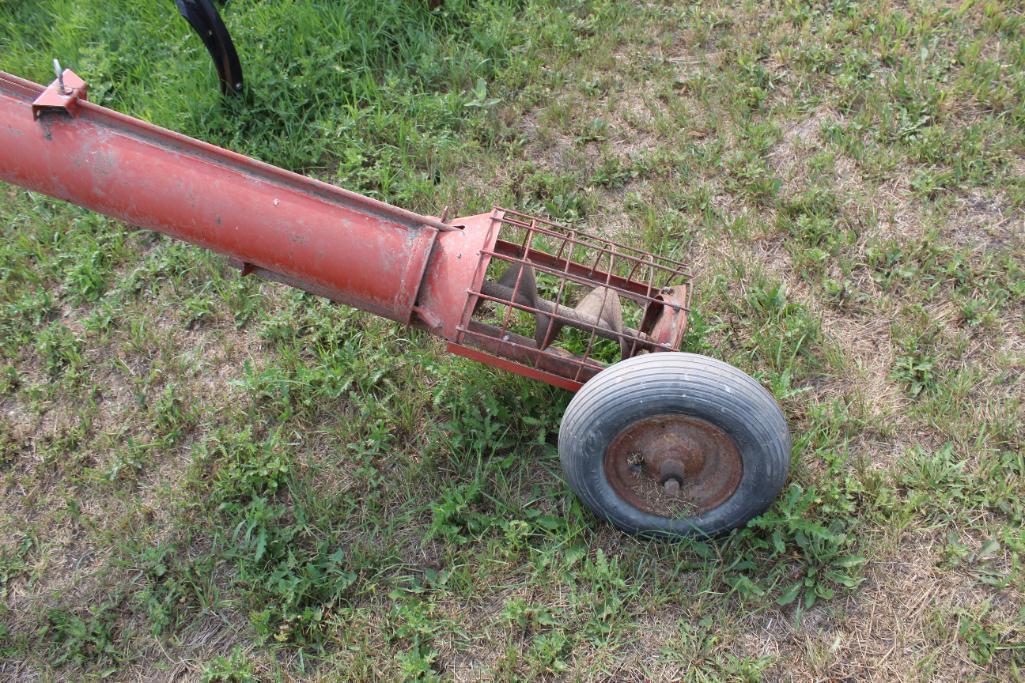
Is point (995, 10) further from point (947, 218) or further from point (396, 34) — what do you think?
point (396, 34)

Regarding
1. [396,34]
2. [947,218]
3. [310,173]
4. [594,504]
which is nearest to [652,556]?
[594,504]

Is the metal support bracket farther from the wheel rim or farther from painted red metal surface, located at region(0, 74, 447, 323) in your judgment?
the wheel rim

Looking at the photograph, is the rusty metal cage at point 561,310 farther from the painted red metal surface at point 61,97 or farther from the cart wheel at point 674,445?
the painted red metal surface at point 61,97

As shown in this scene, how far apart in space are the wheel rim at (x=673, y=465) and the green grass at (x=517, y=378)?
195 millimetres

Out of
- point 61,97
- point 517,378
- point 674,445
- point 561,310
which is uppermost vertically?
point 61,97

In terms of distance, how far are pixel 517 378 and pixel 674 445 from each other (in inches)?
31.6

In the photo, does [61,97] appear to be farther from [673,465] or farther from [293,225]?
[673,465]

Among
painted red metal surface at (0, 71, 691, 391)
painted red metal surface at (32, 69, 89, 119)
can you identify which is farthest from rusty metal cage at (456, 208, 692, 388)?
painted red metal surface at (32, 69, 89, 119)

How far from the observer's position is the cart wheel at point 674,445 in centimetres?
261

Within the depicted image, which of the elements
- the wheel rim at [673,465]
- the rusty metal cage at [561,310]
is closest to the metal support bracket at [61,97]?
the rusty metal cage at [561,310]

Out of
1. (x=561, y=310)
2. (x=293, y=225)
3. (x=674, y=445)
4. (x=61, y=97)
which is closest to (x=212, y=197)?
(x=293, y=225)

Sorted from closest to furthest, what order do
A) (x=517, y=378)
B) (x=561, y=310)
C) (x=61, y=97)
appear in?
(x=61, y=97)
(x=561, y=310)
(x=517, y=378)

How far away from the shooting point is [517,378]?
11.0 feet

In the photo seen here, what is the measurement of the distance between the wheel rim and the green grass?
7.7 inches
